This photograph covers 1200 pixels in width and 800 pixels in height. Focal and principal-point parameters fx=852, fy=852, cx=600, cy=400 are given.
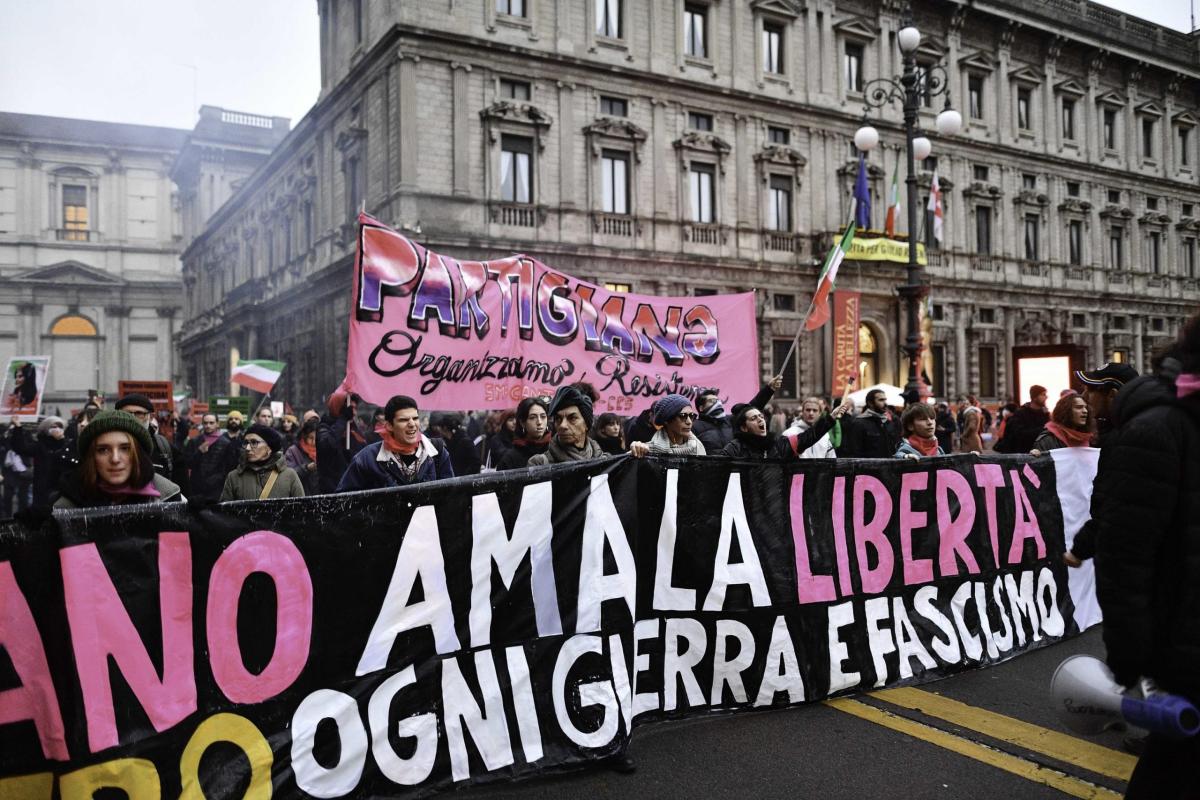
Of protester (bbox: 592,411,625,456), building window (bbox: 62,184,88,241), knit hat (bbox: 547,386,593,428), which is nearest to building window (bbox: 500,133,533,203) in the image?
protester (bbox: 592,411,625,456)

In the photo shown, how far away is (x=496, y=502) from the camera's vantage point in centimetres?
381

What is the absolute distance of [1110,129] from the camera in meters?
35.3

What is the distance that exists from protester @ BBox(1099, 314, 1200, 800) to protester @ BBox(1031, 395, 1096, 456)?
4.13m

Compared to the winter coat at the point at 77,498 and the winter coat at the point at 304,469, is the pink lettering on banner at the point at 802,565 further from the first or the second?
the winter coat at the point at 304,469

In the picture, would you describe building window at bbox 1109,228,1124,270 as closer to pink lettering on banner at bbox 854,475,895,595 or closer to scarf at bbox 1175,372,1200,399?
pink lettering on banner at bbox 854,475,895,595

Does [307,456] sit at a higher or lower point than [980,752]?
higher

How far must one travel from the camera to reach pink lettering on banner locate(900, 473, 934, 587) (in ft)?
16.5

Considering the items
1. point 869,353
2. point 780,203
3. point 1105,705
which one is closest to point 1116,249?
point 869,353

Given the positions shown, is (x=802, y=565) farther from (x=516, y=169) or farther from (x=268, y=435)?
(x=516, y=169)

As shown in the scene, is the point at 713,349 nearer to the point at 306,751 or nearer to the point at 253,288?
the point at 306,751

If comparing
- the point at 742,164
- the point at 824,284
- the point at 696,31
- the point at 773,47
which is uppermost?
the point at 773,47

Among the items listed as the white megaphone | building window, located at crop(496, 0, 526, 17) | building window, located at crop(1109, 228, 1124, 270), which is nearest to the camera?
the white megaphone

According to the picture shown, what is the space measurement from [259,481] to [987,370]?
1188 inches

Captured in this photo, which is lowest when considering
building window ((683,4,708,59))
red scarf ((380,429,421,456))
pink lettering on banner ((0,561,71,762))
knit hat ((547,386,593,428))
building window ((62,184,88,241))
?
pink lettering on banner ((0,561,71,762))
